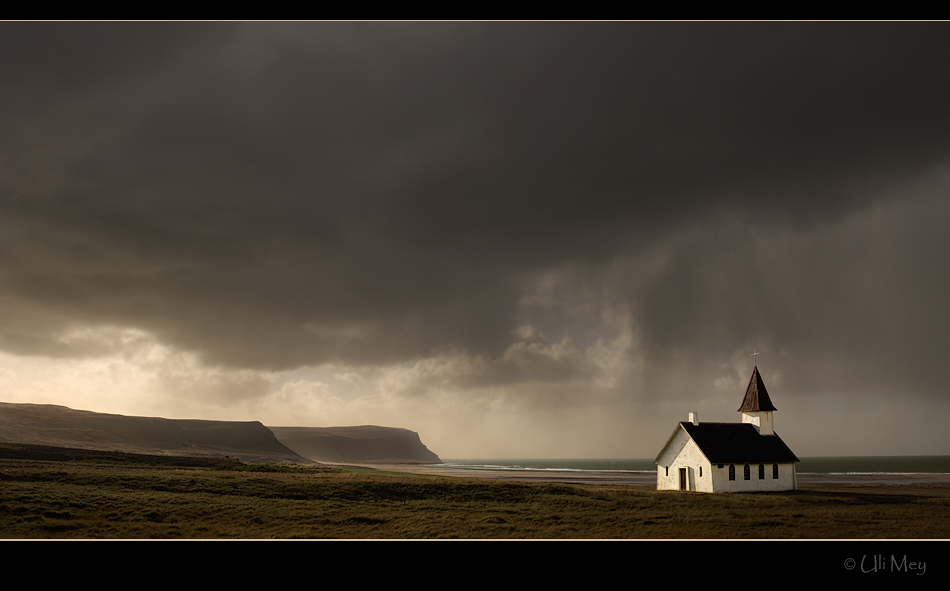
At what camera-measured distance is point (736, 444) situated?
37719 mm

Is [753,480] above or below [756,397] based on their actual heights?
below

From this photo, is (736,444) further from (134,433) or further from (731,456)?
(134,433)

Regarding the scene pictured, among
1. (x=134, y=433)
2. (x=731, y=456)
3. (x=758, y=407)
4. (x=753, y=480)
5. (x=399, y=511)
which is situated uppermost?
(x=758, y=407)

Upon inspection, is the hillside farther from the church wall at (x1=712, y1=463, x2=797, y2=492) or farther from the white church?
the church wall at (x1=712, y1=463, x2=797, y2=492)

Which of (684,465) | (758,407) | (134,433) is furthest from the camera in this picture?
(134,433)

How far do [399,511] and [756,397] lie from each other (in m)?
27.9

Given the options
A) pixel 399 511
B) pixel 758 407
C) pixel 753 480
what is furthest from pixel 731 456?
pixel 399 511
